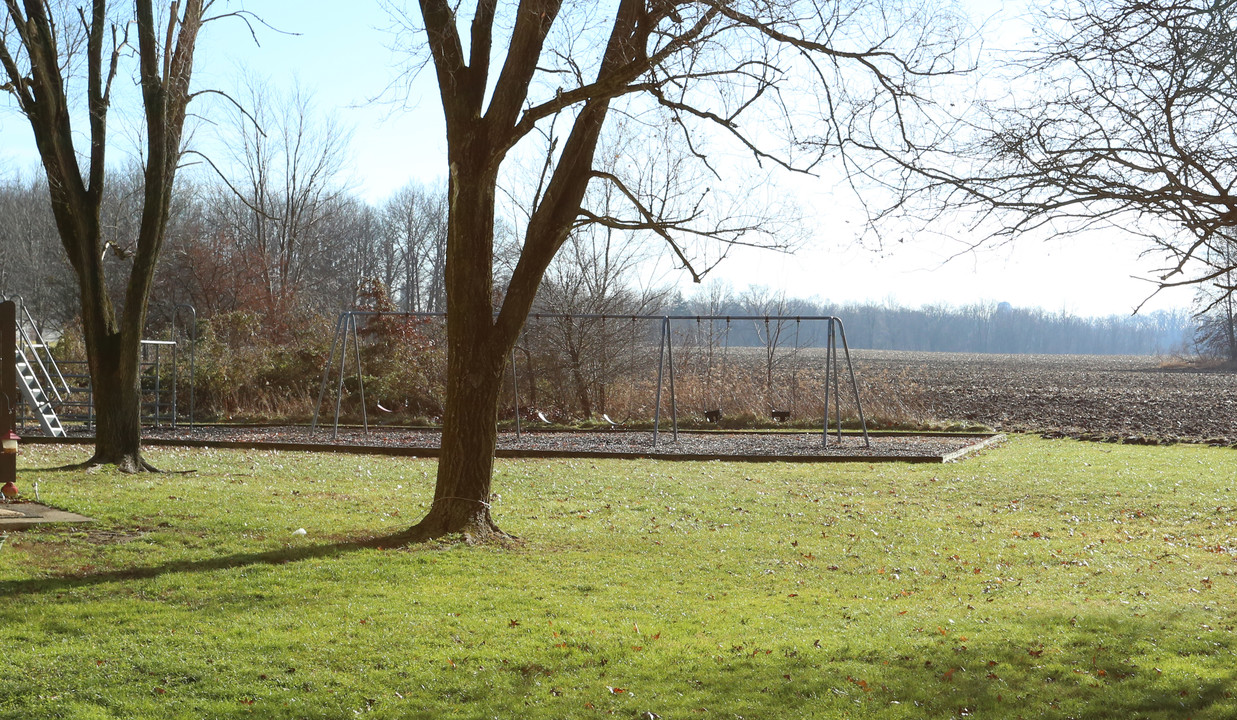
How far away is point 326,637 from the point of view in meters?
4.80

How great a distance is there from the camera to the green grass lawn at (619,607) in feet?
13.8

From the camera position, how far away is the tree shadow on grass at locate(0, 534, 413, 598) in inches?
219

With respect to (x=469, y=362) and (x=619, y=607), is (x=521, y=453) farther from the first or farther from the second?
(x=619, y=607)

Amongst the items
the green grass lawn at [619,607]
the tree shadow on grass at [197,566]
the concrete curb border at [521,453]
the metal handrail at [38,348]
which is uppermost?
the metal handrail at [38,348]

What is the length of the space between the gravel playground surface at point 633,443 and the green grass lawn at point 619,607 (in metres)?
3.46

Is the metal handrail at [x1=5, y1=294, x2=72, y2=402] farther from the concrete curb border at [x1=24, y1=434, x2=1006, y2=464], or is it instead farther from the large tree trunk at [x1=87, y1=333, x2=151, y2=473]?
the large tree trunk at [x1=87, y1=333, x2=151, y2=473]

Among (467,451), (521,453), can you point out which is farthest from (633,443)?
(467,451)

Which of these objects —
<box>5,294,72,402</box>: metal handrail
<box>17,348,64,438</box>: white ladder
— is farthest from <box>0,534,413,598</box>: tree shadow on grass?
→ <box>5,294,72,402</box>: metal handrail

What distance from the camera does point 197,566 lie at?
6.22m

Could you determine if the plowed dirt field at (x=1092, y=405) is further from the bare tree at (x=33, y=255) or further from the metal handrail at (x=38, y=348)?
the bare tree at (x=33, y=255)

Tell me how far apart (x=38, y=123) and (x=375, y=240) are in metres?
43.5

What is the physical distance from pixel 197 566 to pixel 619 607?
2.74m

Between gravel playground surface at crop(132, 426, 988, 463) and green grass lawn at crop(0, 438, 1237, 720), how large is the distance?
346cm

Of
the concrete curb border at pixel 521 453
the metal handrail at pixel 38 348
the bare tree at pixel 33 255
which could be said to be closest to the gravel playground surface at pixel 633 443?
the concrete curb border at pixel 521 453
